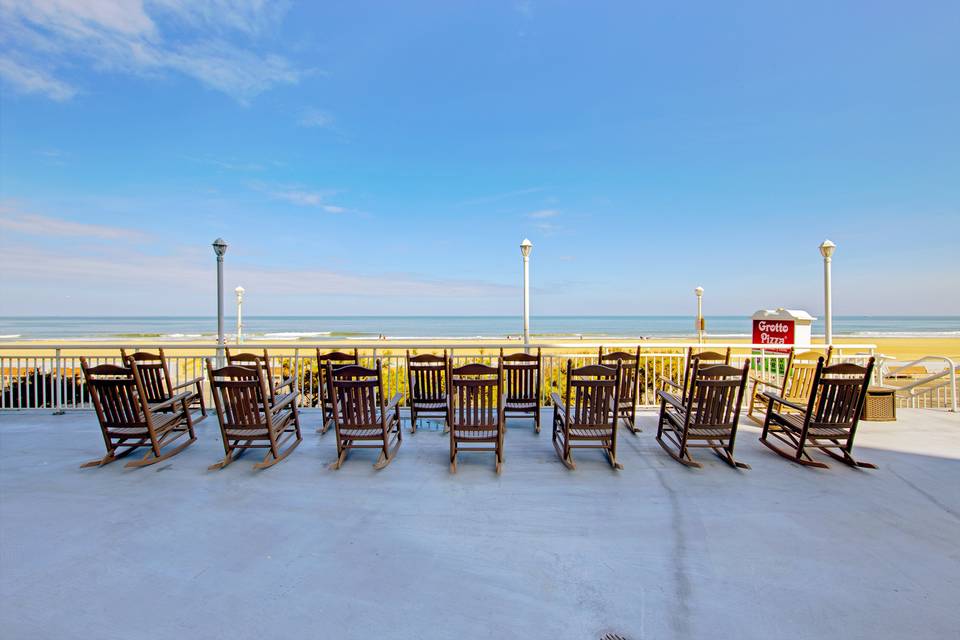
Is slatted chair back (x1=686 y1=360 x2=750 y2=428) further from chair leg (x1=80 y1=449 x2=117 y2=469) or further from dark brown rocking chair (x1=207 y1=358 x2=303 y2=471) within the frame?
chair leg (x1=80 y1=449 x2=117 y2=469)

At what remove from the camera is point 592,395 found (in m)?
3.48

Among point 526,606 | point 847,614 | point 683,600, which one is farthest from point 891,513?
point 526,606

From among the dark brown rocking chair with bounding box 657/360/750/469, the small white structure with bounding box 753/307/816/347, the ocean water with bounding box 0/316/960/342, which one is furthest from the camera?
the ocean water with bounding box 0/316/960/342

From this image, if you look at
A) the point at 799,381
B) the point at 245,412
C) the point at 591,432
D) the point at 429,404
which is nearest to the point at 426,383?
the point at 429,404

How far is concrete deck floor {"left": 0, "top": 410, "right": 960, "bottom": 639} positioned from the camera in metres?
1.76

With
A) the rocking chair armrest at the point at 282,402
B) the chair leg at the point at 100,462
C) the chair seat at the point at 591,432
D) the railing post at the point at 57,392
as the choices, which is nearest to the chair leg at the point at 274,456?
the rocking chair armrest at the point at 282,402

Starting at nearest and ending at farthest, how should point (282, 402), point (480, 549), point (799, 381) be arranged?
point (480, 549) → point (282, 402) → point (799, 381)

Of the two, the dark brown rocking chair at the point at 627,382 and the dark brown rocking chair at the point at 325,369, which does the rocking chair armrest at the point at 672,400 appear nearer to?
the dark brown rocking chair at the point at 627,382

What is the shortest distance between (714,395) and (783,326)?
670 centimetres

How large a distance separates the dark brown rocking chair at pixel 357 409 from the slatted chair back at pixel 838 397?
156 inches

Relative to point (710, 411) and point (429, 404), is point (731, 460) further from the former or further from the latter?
point (429, 404)

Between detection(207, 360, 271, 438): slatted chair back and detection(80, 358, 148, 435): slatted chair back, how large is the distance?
0.75m

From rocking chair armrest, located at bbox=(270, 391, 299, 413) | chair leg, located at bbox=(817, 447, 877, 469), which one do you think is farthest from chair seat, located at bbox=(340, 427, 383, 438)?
chair leg, located at bbox=(817, 447, 877, 469)

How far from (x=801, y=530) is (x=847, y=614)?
842 millimetres
